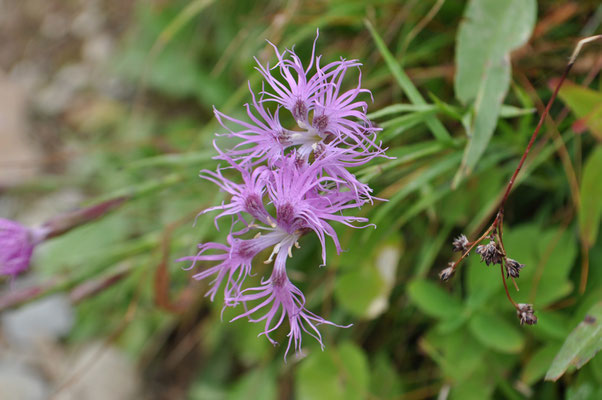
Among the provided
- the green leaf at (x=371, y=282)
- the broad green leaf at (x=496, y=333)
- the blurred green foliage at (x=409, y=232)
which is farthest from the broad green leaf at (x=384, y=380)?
the broad green leaf at (x=496, y=333)

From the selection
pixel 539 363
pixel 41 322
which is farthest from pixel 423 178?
pixel 41 322

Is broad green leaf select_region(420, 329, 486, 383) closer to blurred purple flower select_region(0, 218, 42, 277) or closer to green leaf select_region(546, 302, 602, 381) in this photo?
green leaf select_region(546, 302, 602, 381)

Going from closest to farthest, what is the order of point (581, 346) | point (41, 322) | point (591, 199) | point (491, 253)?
point (491, 253) → point (581, 346) → point (591, 199) → point (41, 322)

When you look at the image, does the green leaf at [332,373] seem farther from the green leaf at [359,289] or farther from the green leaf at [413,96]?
Result: the green leaf at [413,96]

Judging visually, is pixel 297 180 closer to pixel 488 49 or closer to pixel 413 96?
pixel 413 96

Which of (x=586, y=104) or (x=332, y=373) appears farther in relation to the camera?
(x=332, y=373)

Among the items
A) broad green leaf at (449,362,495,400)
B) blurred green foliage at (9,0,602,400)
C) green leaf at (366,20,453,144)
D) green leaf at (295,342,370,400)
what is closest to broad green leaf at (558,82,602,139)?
blurred green foliage at (9,0,602,400)
